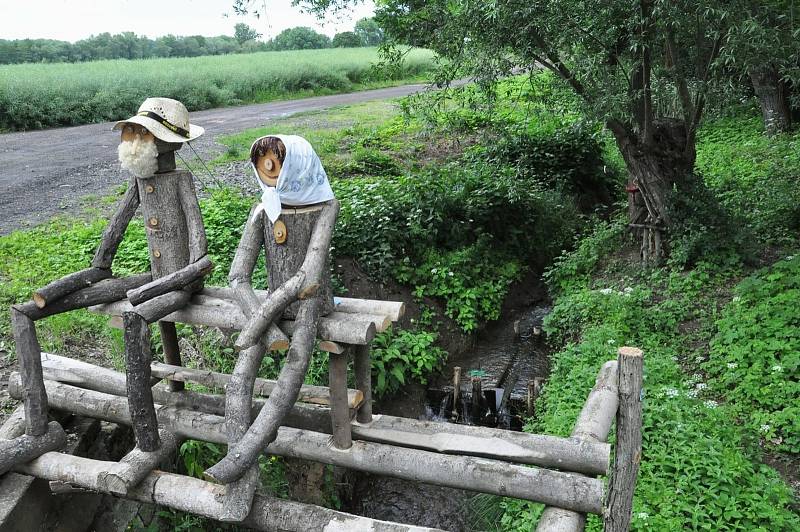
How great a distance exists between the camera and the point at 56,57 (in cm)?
3575

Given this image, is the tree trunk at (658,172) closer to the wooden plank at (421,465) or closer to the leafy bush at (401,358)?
the leafy bush at (401,358)

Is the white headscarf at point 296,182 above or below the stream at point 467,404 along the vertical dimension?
above

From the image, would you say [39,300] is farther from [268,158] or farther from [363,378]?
[363,378]

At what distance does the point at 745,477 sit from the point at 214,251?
555cm

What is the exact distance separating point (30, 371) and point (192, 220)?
1344mm

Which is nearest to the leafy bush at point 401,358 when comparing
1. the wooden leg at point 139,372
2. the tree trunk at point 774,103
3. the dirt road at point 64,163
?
the wooden leg at point 139,372

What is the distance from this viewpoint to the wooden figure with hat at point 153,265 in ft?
12.3

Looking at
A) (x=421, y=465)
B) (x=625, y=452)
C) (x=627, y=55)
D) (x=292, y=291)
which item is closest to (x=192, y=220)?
(x=292, y=291)

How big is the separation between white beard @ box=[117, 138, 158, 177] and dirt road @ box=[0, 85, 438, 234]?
552cm

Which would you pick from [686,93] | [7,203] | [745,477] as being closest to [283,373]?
[745,477]

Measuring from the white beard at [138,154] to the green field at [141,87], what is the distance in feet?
28.1

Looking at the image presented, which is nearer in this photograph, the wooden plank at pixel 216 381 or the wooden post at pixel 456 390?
the wooden plank at pixel 216 381

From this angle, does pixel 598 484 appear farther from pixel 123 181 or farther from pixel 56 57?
pixel 56 57

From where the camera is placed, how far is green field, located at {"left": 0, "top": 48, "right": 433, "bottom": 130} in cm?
1603
